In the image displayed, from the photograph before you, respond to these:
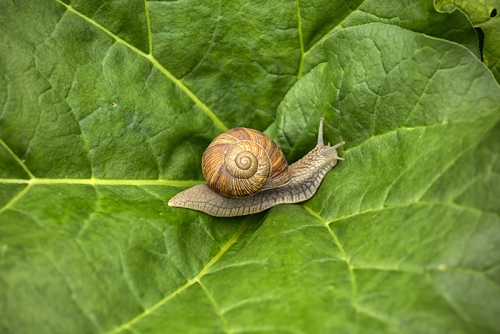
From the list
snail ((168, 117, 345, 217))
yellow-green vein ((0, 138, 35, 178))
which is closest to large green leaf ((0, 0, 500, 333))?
yellow-green vein ((0, 138, 35, 178))

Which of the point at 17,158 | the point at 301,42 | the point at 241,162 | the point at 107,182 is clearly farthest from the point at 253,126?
the point at 17,158

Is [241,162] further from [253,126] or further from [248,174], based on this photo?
[253,126]

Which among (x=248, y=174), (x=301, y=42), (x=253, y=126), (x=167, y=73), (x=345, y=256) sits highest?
(x=301, y=42)

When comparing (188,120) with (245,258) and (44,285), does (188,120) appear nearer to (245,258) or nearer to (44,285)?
(245,258)

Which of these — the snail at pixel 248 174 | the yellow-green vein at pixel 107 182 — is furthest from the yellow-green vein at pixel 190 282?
the yellow-green vein at pixel 107 182

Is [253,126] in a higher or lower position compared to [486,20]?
lower

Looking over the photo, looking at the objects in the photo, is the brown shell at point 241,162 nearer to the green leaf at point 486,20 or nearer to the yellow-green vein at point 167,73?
the yellow-green vein at point 167,73
